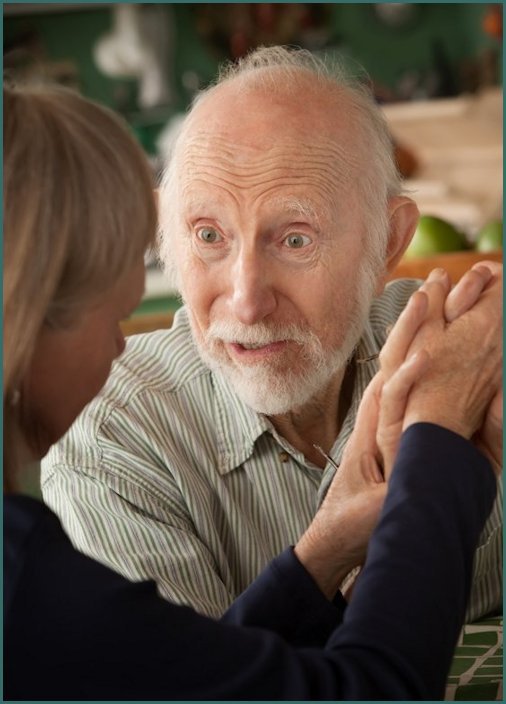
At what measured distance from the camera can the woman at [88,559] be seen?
935mm

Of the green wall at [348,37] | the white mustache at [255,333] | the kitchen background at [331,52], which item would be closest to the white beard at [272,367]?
the white mustache at [255,333]

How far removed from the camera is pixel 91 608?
93 cm

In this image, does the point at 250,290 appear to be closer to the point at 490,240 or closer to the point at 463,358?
the point at 463,358

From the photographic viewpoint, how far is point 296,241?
5.32ft

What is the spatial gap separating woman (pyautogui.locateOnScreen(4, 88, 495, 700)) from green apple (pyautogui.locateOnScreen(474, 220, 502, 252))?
1.58m

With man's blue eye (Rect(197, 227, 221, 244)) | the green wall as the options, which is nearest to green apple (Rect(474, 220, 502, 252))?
man's blue eye (Rect(197, 227, 221, 244))

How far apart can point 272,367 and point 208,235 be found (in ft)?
0.69

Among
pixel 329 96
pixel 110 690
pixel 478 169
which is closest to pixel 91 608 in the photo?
pixel 110 690

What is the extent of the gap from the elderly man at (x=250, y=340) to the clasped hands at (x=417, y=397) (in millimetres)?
211

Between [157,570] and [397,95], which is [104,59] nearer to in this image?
[397,95]

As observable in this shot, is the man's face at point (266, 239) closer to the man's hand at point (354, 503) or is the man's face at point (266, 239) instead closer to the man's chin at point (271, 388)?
the man's chin at point (271, 388)

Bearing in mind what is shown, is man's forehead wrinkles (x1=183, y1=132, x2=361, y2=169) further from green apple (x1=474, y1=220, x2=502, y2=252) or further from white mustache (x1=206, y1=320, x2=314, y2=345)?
green apple (x1=474, y1=220, x2=502, y2=252)

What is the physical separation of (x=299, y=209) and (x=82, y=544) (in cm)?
55

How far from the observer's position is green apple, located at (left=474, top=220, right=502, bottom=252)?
260 centimetres
